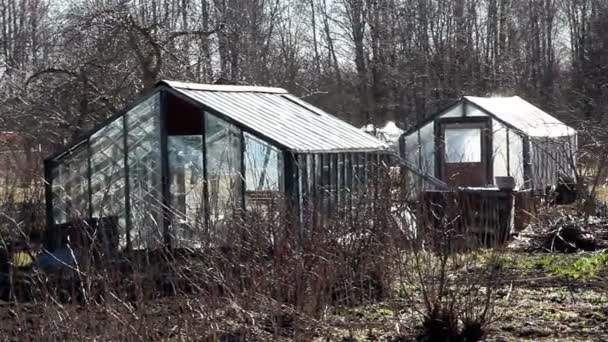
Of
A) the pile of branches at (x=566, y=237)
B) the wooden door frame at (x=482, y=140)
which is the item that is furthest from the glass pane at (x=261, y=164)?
the wooden door frame at (x=482, y=140)

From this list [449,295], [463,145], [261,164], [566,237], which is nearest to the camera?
[449,295]

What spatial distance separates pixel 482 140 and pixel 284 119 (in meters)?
9.03

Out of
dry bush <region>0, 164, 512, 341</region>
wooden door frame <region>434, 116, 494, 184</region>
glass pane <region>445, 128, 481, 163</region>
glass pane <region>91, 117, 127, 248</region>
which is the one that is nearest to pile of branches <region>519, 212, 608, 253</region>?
dry bush <region>0, 164, 512, 341</region>

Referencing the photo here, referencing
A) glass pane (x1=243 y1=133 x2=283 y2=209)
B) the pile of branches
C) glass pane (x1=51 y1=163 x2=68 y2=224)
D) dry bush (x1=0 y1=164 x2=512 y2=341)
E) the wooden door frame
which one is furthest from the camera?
the wooden door frame

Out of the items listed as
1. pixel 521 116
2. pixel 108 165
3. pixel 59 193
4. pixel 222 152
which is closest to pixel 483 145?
pixel 521 116

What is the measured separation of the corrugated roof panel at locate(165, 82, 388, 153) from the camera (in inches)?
513

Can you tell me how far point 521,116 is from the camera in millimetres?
23266

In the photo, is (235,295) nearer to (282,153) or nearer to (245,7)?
(282,153)

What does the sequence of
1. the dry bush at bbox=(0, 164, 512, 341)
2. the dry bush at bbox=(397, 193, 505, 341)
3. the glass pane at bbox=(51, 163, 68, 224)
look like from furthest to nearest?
the glass pane at bbox=(51, 163, 68, 224) → the dry bush at bbox=(397, 193, 505, 341) → the dry bush at bbox=(0, 164, 512, 341)

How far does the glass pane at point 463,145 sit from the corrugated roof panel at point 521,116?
0.65 m

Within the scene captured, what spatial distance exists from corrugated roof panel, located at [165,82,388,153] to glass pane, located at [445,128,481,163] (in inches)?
294

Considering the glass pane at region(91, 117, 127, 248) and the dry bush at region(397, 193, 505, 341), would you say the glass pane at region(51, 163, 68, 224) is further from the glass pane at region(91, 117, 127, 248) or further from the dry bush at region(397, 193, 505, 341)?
the dry bush at region(397, 193, 505, 341)

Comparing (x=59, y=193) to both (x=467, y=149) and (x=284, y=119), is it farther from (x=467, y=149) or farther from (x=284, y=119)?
(x=467, y=149)

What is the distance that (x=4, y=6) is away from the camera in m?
33.5
